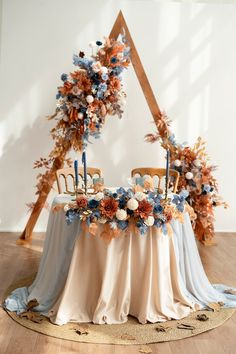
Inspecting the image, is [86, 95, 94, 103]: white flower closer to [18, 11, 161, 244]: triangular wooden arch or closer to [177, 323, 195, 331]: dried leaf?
[18, 11, 161, 244]: triangular wooden arch

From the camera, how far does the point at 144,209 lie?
A: 2.97 meters

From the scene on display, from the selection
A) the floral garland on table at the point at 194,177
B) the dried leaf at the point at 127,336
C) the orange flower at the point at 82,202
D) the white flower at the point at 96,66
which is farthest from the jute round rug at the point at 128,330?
the white flower at the point at 96,66

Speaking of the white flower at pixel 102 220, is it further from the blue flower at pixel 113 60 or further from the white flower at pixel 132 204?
the blue flower at pixel 113 60

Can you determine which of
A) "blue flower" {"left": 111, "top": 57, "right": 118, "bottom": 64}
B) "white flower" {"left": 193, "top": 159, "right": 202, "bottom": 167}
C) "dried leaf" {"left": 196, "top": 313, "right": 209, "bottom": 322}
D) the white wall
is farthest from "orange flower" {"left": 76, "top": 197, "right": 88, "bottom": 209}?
the white wall

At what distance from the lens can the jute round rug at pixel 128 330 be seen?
2807 millimetres

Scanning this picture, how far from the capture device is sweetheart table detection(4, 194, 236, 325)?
304 centimetres

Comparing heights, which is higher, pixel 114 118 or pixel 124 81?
pixel 124 81

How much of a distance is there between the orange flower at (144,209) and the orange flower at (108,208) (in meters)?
0.15

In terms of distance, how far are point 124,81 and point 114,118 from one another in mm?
463

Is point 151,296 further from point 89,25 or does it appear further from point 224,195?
point 89,25

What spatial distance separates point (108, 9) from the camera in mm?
5500

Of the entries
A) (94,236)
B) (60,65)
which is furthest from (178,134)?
(94,236)

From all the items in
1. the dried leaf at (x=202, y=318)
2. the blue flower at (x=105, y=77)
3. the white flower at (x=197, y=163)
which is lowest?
the dried leaf at (x=202, y=318)

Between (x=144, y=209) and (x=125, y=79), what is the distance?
2980 millimetres
